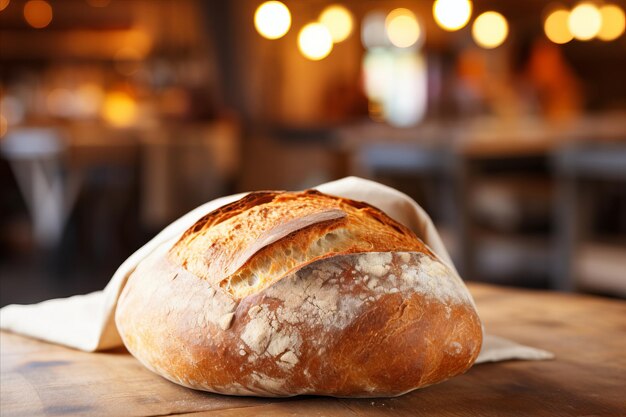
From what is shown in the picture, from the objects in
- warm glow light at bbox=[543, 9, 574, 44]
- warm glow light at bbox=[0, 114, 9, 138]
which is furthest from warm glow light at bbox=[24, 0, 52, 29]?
warm glow light at bbox=[543, 9, 574, 44]

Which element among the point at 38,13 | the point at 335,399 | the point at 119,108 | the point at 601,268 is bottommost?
the point at 601,268

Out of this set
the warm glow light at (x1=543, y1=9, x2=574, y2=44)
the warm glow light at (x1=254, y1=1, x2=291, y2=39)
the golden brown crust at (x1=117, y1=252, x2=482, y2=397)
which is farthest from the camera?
the warm glow light at (x1=543, y1=9, x2=574, y2=44)

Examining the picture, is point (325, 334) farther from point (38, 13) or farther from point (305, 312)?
point (38, 13)

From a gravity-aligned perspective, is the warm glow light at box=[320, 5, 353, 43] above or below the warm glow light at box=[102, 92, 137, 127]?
above

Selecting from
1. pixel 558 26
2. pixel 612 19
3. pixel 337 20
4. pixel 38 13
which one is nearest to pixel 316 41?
pixel 337 20

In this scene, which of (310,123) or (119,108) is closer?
(119,108)

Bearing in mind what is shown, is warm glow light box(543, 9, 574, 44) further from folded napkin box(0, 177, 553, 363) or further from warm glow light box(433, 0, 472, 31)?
folded napkin box(0, 177, 553, 363)

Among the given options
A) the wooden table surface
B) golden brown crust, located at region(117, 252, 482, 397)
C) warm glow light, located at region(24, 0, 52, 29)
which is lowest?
the wooden table surface
